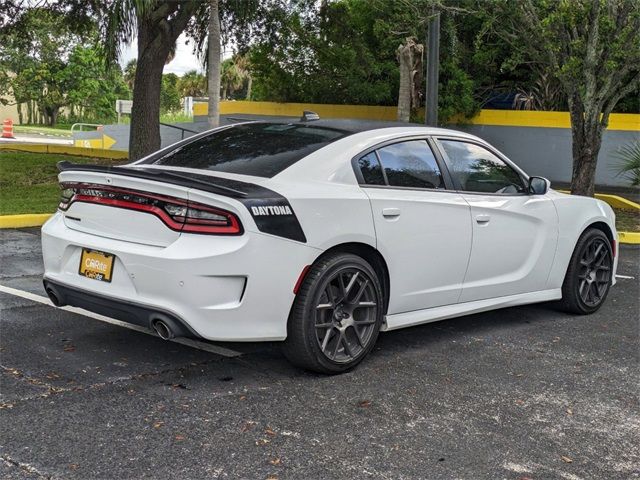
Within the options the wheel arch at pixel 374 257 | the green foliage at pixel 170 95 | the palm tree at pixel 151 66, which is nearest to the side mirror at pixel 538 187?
the wheel arch at pixel 374 257

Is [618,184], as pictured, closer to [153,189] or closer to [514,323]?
[514,323]

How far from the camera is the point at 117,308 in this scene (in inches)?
175

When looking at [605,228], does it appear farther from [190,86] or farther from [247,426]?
[190,86]

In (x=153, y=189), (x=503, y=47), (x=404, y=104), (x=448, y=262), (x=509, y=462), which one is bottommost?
(x=509, y=462)

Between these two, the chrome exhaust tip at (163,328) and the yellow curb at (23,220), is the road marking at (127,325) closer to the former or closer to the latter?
the chrome exhaust tip at (163,328)

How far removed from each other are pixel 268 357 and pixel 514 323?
2.24 m

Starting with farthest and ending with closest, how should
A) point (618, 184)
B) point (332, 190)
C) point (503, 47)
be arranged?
point (503, 47)
point (618, 184)
point (332, 190)

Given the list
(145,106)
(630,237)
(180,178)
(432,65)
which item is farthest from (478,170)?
(145,106)

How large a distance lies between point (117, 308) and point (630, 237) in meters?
8.67

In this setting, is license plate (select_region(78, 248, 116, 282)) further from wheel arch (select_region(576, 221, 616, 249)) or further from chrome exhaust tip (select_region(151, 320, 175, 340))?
wheel arch (select_region(576, 221, 616, 249))

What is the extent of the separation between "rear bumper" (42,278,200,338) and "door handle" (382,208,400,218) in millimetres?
1425

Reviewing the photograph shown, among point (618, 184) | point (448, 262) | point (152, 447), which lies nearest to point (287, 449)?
point (152, 447)

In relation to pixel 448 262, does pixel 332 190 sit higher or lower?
higher

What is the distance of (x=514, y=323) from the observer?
20.7ft
